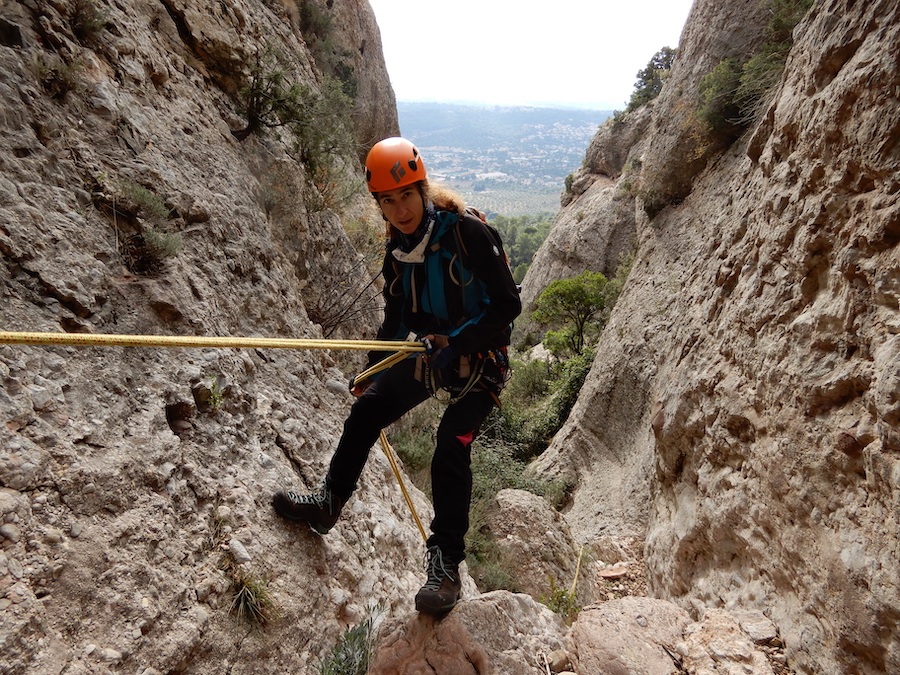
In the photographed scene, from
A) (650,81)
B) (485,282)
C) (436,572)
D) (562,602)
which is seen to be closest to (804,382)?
(485,282)

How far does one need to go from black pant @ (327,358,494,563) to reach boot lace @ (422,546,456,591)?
0.04 metres

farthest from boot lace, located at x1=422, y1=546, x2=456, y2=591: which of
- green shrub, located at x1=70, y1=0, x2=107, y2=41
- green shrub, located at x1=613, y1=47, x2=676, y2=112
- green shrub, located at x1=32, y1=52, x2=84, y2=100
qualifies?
green shrub, located at x1=613, y1=47, x2=676, y2=112

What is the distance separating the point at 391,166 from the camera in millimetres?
2715

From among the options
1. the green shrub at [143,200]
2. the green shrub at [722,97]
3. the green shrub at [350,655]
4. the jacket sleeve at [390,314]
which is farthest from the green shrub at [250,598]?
the green shrub at [722,97]

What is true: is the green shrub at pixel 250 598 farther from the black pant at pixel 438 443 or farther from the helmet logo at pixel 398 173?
the helmet logo at pixel 398 173

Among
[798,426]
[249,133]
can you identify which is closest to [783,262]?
[798,426]

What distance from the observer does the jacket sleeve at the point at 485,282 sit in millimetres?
2699

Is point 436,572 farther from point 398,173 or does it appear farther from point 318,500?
A: point 398,173

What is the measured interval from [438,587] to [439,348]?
127 cm

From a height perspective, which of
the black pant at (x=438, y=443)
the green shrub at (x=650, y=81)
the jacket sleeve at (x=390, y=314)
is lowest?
the black pant at (x=438, y=443)

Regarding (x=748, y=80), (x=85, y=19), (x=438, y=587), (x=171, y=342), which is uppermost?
(x=748, y=80)

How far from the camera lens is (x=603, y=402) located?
11711mm

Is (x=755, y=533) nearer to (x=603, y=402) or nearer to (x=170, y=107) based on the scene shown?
(x=170, y=107)

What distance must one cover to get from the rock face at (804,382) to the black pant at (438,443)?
197 cm
